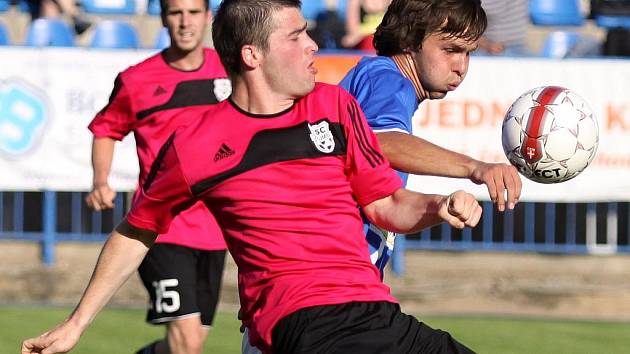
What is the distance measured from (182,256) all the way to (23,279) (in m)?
4.50

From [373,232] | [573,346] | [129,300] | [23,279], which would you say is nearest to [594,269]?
[573,346]

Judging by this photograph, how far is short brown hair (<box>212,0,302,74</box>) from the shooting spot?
4.46 meters

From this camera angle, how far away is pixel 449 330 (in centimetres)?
991

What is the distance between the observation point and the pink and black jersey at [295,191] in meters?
4.34

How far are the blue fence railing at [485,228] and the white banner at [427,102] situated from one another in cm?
64

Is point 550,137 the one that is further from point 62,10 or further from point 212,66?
point 62,10

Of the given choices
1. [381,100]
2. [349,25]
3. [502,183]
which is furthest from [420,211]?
[349,25]

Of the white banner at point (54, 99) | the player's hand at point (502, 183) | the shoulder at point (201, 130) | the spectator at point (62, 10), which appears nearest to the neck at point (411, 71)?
the shoulder at point (201, 130)

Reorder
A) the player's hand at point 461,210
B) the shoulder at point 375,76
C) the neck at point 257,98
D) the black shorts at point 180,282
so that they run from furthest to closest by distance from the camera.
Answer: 1. the black shorts at point 180,282
2. the shoulder at point 375,76
3. the neck at point 257,98
4. the player's hand at point 461,210

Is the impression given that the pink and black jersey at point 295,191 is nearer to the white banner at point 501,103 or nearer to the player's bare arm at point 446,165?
the player's bare arm at point 446,165

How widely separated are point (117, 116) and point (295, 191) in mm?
3211

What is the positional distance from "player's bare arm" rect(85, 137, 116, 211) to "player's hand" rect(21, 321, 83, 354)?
8.50 ft

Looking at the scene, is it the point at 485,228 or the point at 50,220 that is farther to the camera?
the point at 485,228

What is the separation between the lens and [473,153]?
36.1 feet
